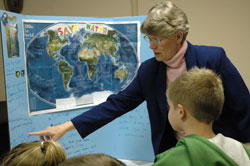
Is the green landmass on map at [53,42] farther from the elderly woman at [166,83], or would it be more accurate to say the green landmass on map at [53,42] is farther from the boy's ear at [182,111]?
the boy's ear at [182,111]

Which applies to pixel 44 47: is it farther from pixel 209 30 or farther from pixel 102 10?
pixel 209 30

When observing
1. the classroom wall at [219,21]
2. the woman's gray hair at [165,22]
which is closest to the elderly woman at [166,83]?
the woman's gray hair at [165,22]

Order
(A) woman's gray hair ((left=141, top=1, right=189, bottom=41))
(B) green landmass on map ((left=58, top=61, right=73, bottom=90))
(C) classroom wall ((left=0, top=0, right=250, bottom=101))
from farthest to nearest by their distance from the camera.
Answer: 1. (C) classroom wall ((left=0, top=0, right=250, bottom=101))
2. (B) green landmass on map ((left=58, top=61, right=73, bottom=90))
3. (A) woman's gray hair ((left=141, top=1, right=189, bottom=41))

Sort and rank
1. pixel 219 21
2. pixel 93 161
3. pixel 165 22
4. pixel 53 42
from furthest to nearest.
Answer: pixel 219 21, pixel 53 42, pixel 165 22, pixel 93 161

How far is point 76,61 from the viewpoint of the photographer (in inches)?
77.7

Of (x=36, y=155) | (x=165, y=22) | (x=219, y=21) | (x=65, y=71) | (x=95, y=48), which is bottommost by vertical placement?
(x=36, y=155)

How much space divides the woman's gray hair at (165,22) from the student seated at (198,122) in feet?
0.98

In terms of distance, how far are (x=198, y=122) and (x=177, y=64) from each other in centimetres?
45

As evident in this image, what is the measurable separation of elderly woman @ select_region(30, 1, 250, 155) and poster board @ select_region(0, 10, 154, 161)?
348 mm

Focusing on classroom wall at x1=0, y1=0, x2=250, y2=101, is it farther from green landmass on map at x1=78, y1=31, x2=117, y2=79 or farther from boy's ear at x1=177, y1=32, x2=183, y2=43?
boy's ear at x1=177, y1=32, x2=183, y2=43

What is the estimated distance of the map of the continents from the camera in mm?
1800

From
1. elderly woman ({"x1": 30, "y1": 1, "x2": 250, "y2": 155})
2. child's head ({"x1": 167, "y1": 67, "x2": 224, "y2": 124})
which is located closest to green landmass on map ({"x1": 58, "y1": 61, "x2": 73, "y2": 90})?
elderly woman ({"x1": 30, "y1": 1, "x2": 250, "y2": 155})

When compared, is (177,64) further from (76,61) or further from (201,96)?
(76,61)

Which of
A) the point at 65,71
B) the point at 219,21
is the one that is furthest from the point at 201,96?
the point at 219,21
